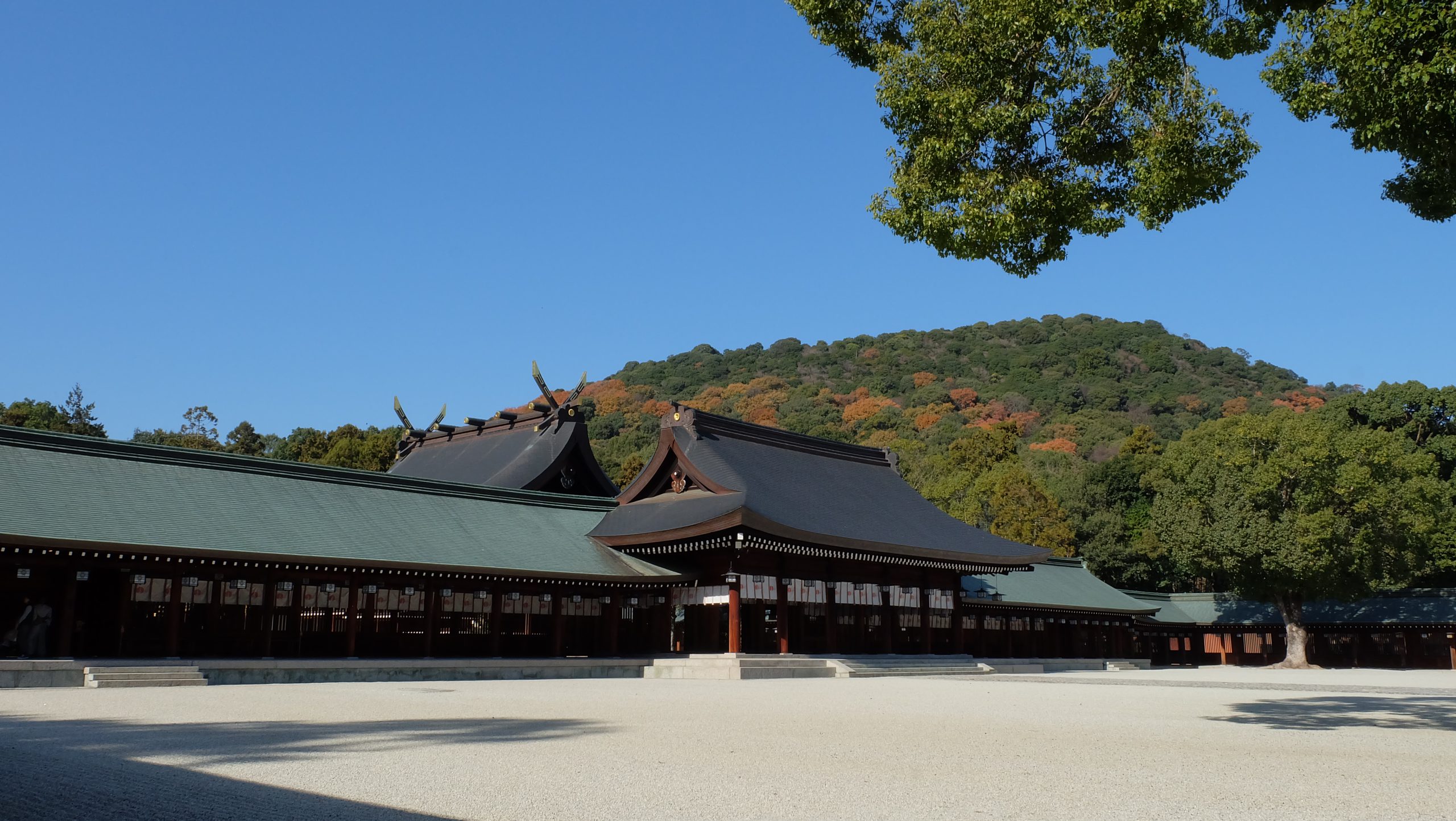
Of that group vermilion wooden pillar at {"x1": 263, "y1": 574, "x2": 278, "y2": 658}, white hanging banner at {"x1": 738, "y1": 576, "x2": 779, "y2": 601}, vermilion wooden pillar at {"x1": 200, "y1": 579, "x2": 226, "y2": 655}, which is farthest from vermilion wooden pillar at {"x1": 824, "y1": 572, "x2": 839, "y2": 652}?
vermilion wooden pillar at {"x1": 200, "y1": 579, "x2": 226, "y2": 655}

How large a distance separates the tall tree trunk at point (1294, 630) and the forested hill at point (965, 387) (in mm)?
35542

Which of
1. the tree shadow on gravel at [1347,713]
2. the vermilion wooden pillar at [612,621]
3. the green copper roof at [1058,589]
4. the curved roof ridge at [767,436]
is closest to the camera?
the tree shadow on gravel at [1347,713]

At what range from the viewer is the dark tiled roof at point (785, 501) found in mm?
27906

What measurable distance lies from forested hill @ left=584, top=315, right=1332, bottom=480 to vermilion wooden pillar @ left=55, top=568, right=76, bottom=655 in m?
48.1

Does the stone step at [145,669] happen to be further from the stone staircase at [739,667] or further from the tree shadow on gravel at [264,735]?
the stone staircase at [739,667]

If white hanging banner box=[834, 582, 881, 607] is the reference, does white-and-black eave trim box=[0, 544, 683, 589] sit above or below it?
above

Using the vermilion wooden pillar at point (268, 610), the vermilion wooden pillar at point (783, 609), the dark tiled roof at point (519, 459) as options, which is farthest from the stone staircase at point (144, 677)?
the dark tiled roof at point (519, 459)

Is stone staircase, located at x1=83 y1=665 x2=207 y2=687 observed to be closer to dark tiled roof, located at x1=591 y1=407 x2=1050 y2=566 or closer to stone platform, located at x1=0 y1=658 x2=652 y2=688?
stone platform, located at x1=0 y1=658 x2=652 y2=688

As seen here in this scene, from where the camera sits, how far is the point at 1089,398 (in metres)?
106

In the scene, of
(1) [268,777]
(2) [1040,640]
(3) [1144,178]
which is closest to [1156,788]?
(1) [268,777]

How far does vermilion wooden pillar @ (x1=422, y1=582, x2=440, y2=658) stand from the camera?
24.1 meters

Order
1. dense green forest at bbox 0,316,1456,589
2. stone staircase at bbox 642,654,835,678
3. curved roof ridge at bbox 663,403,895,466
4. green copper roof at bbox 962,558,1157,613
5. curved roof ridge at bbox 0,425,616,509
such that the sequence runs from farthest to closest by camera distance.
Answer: dense green forest at bbox 0,316,1456,589 < green copper roof at bbox 962,558,1157,613 < curved roof ridge at bbox 663,403,895,466 < stone staircase at bbox 642,654,835,678 < curved roof ridge at bbox 0,425,616,509

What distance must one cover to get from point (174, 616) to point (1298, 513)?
121ft

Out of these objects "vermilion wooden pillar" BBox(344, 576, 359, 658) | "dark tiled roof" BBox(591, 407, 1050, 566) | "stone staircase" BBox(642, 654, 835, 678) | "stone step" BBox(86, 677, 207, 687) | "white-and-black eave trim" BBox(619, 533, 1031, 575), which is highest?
"dark tiled roof" BBox(591, 407, 1050, 566)
